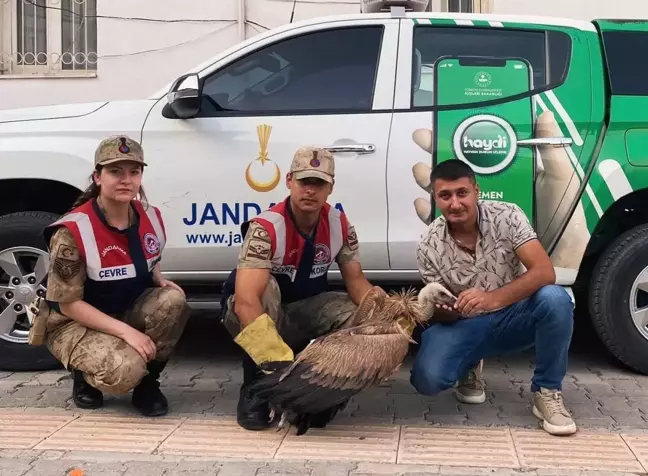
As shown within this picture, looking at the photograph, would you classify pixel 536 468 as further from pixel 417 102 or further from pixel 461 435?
pixel 417 102

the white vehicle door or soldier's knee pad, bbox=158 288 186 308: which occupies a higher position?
the white vehicle door

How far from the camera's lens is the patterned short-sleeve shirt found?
3.28 metres

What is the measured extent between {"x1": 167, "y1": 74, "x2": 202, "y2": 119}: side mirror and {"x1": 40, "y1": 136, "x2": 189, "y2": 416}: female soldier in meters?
0.55

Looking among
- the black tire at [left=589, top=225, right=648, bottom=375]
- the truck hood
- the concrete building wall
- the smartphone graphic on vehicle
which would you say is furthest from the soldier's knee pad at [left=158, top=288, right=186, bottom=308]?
the concrete building wall

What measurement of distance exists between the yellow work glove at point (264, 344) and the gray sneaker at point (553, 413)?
1.14 m

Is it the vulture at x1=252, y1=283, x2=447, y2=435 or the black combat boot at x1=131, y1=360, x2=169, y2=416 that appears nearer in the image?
the vulture at x1=252, y1=283, x2=447, y2=435

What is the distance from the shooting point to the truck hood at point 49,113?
13.0 feet

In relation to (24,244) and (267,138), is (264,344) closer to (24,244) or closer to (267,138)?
(267,138)

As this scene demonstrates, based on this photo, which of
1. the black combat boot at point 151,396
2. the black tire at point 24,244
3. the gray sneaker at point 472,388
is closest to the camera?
the black combat boot at point 151,396

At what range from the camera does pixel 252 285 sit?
3.04 metres

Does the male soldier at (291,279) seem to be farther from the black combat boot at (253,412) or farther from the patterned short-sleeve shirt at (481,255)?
the patterned short-sleeve shirt at (481,255)

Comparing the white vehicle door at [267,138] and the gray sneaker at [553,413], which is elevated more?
the white vehicle door at [267,138]

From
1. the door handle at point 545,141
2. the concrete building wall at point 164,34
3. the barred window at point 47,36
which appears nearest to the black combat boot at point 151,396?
the door handle at point 545,141

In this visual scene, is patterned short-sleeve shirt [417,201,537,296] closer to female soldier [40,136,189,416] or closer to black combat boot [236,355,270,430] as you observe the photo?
black combat boot [236,355,270,430]
